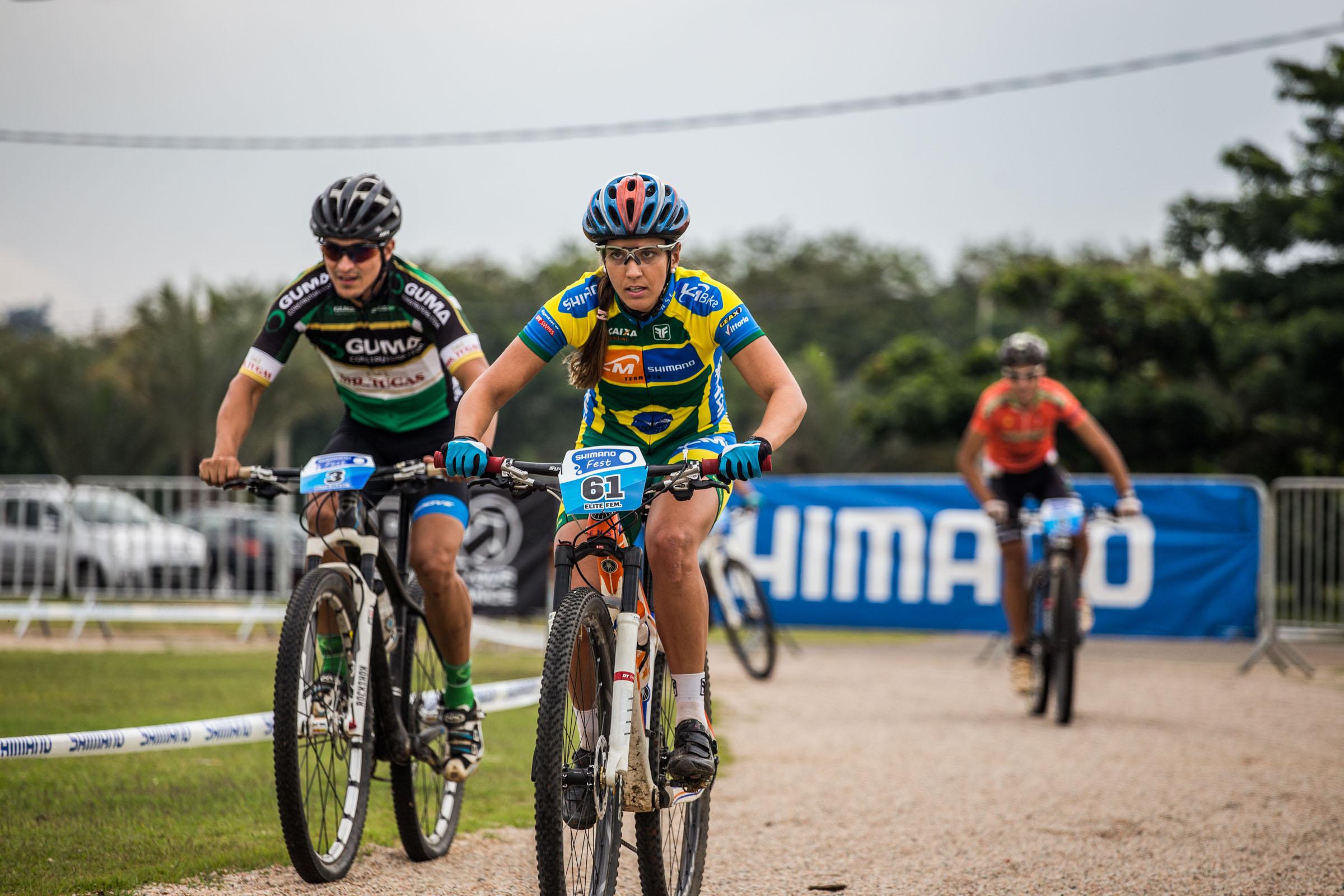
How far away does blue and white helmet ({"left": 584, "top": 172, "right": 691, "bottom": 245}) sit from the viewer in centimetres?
450

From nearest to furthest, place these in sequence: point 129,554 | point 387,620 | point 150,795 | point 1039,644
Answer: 1. point 387,620
2. point 150,795
3. point 1039,644
4. point 129,554

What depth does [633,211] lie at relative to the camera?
4492mm

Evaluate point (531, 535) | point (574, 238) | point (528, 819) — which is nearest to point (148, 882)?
point (528, 819)

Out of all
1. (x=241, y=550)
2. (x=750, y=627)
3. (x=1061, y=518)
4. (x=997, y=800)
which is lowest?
(x=997, y=800)

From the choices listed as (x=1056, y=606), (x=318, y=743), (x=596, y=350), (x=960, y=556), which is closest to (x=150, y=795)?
(x=318, y=743)

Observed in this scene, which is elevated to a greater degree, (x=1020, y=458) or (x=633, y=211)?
(x=633, y=211)

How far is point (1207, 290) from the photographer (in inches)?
934

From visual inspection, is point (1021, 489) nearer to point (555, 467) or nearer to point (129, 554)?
point (555, 467)

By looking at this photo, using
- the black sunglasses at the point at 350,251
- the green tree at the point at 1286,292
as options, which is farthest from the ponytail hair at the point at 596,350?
the green tree at the point at 1286,292

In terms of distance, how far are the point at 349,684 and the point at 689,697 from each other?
49.1 inches

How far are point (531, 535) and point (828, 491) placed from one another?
11.1 ft

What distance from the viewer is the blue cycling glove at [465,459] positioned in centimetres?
411

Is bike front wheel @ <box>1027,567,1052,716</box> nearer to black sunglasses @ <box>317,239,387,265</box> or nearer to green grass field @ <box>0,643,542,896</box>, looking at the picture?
green grass field @ <box>0,643,542,896</box>

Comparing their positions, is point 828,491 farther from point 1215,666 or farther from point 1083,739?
point 1083,739
